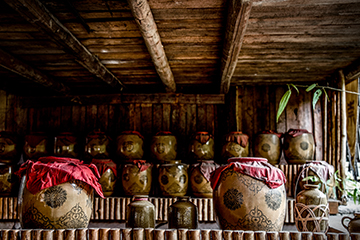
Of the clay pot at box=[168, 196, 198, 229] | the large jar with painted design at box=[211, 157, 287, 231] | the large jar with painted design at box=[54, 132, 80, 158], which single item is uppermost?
the large jar with painted design at box=[54, 132, 80, 158]

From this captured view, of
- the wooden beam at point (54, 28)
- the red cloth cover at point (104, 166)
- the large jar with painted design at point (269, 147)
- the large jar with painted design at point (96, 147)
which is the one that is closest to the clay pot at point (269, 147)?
the large jar with painted design at point (269, 147)

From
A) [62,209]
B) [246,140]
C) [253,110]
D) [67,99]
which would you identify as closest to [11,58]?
[67,99]

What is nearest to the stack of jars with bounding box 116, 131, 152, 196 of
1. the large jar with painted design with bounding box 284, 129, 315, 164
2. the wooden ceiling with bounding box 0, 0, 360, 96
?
the wooden ceiling with bounding box 0, 0, 360, 96

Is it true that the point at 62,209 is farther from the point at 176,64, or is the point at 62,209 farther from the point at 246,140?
the point at 246,140

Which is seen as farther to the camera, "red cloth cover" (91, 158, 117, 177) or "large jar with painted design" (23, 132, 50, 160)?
"large jar with painted design" (23, 132, 50, 160)

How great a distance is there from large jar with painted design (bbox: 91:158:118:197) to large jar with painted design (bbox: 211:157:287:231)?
6.44ft

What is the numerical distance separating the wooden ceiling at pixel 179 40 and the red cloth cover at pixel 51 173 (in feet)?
4.15

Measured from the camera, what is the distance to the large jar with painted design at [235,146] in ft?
13.6

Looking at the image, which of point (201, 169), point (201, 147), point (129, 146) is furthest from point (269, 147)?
point (129, 146)

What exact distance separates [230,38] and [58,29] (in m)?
1.68

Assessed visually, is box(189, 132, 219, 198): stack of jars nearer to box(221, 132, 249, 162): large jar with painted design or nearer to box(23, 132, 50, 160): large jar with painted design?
box(221, 132, 249, 162): large jar with painted design

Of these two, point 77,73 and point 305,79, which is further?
point 305,79

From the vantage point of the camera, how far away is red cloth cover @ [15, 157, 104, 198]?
2.07 meters

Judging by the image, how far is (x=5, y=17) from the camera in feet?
8.59
